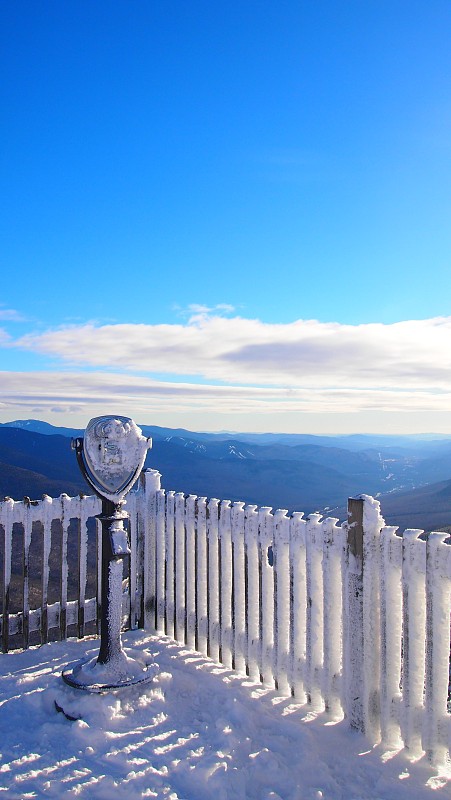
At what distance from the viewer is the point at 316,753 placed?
4070mm

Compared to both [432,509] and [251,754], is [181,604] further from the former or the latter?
[432,509]

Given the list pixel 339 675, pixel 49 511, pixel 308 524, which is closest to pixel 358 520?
pixel 308 524

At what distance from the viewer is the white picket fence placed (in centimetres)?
410

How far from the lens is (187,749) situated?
13.2ft

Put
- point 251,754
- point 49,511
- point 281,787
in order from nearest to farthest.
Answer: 1. point 281,787
2. point 251,754
3. point 49,511

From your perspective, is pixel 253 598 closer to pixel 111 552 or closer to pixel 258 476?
pixel 111 552

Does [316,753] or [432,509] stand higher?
[316,753]

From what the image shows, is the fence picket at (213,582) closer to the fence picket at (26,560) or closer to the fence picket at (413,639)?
the fence picket at (26,560)

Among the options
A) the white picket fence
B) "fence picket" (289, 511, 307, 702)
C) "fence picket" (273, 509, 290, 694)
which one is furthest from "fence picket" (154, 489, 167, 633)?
"fence picket" (289, 511, 307, 702)

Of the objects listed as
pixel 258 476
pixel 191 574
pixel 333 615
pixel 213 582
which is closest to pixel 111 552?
pixel 213 582

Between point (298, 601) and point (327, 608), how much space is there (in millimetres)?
327

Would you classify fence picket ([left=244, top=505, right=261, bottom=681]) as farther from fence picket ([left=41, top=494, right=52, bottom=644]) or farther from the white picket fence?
fence picket ([left=41, top=494, right=52, bottom=644])

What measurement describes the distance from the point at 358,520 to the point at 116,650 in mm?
2490

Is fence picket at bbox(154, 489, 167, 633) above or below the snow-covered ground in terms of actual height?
above
